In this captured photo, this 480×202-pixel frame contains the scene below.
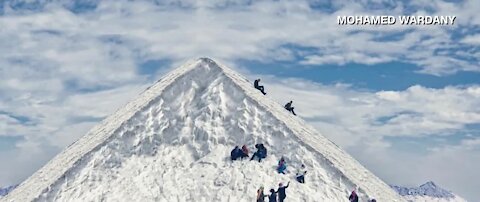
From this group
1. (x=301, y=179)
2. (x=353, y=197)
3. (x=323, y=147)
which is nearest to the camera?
(x=353, y=197)

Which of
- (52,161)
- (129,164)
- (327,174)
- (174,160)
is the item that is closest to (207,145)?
(174,160)

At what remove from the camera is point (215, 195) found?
194ft

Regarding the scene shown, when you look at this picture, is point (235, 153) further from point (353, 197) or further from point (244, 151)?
point (353, 197)

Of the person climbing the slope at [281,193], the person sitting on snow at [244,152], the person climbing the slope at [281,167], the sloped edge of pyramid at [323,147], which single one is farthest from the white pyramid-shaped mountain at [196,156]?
the person climbing the slope at [281,193]

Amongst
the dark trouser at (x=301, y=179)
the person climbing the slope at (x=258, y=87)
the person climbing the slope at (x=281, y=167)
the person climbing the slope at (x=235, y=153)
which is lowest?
the dark trouser at (x=301, y=179)

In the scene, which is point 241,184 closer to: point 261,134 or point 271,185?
point 271,185

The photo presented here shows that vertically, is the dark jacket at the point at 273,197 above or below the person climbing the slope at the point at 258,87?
below

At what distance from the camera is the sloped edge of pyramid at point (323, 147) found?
2608 inches

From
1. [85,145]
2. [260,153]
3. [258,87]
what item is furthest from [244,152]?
[85,145]

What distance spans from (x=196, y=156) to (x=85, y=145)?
1425 centimetres

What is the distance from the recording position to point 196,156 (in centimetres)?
6425

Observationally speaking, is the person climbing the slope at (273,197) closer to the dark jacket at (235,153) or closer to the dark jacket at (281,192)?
the dark jacket at (281,192)

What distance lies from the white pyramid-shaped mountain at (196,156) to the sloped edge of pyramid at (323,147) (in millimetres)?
202

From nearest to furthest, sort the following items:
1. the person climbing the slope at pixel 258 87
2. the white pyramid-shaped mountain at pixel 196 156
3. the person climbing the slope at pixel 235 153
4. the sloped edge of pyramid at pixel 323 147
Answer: the white pyramid-shaped mountain at pixel 196 156 → the person climbing the slope at pixel 235 153 → the sloped edge of pyramid at pixel 323 147 → the person climbing the slope at pixel 258 87
